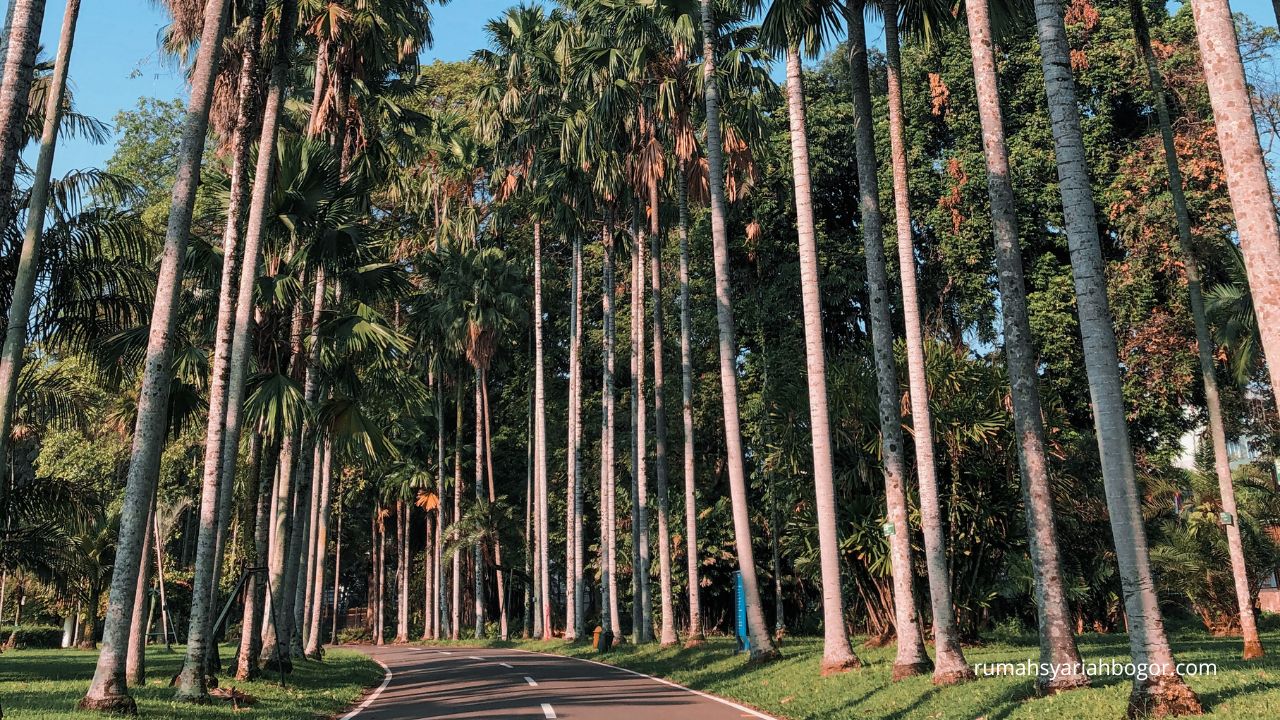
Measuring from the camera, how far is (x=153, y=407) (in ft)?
41.1

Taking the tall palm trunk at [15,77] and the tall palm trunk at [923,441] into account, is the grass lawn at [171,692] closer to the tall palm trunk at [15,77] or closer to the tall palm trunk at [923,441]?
the tall palm trunk at [15,77]

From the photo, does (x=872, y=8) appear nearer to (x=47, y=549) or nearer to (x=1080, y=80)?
(x=1080, y=80)

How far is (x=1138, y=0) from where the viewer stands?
19.6 m

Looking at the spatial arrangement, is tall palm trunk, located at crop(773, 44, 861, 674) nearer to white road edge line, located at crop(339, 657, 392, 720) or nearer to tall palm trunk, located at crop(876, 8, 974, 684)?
tall palm trunk, located at crop(876, 8, 974, 684)

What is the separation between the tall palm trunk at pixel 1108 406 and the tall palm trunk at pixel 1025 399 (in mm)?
1929

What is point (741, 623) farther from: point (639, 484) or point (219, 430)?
point (219, 430)

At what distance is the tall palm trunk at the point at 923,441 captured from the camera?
553 inches

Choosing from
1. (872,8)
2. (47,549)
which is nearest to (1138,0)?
(872,8)

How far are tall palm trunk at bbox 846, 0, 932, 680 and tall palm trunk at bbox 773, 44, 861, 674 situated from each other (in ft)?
3.31

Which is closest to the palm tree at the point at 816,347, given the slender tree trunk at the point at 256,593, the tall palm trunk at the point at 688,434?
the tall palm trunk at the point at 688,434

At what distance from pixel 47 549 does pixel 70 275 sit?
359 inches

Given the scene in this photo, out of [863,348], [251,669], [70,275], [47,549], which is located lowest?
[251,669]

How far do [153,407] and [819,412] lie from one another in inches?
438

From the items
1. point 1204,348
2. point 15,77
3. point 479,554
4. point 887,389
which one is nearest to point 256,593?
point 15,77
